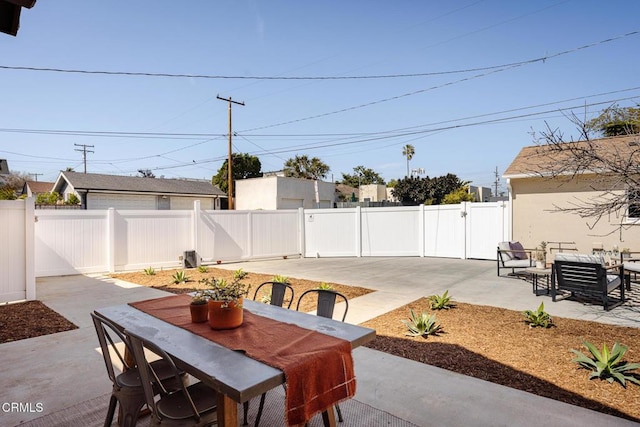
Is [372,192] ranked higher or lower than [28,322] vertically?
higher

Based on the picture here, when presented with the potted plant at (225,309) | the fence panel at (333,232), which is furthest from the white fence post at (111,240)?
the potted plant at (225,309)

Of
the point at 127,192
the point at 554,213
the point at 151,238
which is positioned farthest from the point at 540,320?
the point at 127,192

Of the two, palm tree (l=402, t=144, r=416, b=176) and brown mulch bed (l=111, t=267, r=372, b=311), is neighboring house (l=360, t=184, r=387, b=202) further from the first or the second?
brown mulch bed (l=111, t=267, r=372, b=311)

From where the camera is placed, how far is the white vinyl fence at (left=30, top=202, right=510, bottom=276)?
945 cm

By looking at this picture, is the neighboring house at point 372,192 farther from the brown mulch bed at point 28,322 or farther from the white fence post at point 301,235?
the brown mulch bed at point 28,322

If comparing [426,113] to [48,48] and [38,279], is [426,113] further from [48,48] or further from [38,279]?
[38,279]

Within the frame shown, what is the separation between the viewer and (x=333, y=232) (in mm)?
13242

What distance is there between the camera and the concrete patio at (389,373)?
2736 mm

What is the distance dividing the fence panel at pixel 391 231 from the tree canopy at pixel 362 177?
3938 centimetres

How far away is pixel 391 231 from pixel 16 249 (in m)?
10.6

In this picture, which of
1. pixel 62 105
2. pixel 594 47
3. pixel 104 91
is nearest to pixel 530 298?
pixel 594 47

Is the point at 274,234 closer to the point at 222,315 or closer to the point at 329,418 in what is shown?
the point at 222,315

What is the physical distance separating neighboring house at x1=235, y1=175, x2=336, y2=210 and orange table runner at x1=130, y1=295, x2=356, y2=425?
21.4 metres

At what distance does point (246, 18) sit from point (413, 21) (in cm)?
541
